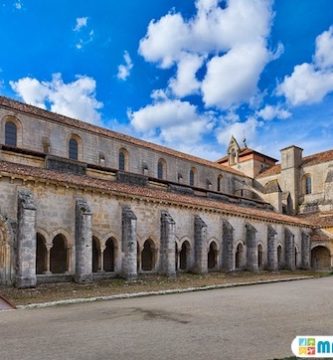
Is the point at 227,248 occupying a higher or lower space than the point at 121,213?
lower

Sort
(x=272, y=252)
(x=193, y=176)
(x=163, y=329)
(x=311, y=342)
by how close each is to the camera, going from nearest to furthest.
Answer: (x=311, y=342), (x=163, y=329), (x=272, y=252), (x=193, y=176)

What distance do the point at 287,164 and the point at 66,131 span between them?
30330 mm

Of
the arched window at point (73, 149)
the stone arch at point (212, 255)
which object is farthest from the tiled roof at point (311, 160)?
the arched window at point (73, 149)

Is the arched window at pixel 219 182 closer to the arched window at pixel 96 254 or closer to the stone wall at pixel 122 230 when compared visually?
the stone wall at pixel 122 230

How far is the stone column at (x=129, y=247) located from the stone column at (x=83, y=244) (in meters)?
2.50

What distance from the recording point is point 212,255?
28969 mm

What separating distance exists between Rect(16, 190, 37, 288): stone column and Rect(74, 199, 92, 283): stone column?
8.11ft

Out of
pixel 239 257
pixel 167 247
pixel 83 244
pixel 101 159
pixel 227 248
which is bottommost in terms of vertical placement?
pixel 239 257

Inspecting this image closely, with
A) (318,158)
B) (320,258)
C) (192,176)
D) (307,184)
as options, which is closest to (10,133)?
(192,176)

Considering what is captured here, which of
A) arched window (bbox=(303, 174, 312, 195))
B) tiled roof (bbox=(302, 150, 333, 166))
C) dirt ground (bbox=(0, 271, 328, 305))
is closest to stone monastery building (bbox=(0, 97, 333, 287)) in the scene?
tiled roof (bbox=(302, 150, 333, 166))

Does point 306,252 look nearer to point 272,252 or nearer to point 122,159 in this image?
point 272,252

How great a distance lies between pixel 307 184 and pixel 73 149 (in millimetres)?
31269

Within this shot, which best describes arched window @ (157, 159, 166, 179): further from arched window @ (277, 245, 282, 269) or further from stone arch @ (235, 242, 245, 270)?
arched window @ (277, 245, 282, 269)

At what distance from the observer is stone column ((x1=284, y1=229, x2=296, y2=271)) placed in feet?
114
